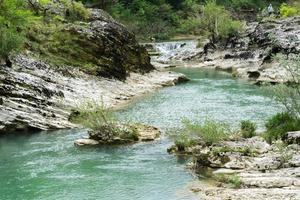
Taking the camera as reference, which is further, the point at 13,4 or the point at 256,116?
the point at 13,4

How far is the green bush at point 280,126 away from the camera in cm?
2814

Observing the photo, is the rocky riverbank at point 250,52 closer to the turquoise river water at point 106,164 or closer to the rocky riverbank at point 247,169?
the turquoise river water at point 106,164

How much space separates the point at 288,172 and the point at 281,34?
1919 inches

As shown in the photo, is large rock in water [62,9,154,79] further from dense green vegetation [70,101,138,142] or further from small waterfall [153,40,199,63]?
dense green vegetation [70,101,138,142]

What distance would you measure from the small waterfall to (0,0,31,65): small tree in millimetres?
36253

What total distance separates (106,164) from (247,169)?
7495 millimetres

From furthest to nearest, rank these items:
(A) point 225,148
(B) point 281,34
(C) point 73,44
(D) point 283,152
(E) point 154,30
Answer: (E) point 154,30
(B) point 281,34
(C) point 73,44
(A) point 225,148
(D) point 283,152

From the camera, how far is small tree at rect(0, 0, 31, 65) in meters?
41.4

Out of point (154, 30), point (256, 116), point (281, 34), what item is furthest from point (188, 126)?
point (154, 30)

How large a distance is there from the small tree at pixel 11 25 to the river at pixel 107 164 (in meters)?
9.48

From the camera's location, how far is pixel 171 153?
94.3ft

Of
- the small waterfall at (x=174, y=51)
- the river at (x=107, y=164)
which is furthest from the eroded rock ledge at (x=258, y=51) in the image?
the river at (x=107, y=164)

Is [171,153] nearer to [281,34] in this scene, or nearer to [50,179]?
[50,179]

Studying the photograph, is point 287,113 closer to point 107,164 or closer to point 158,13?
point 107,164
